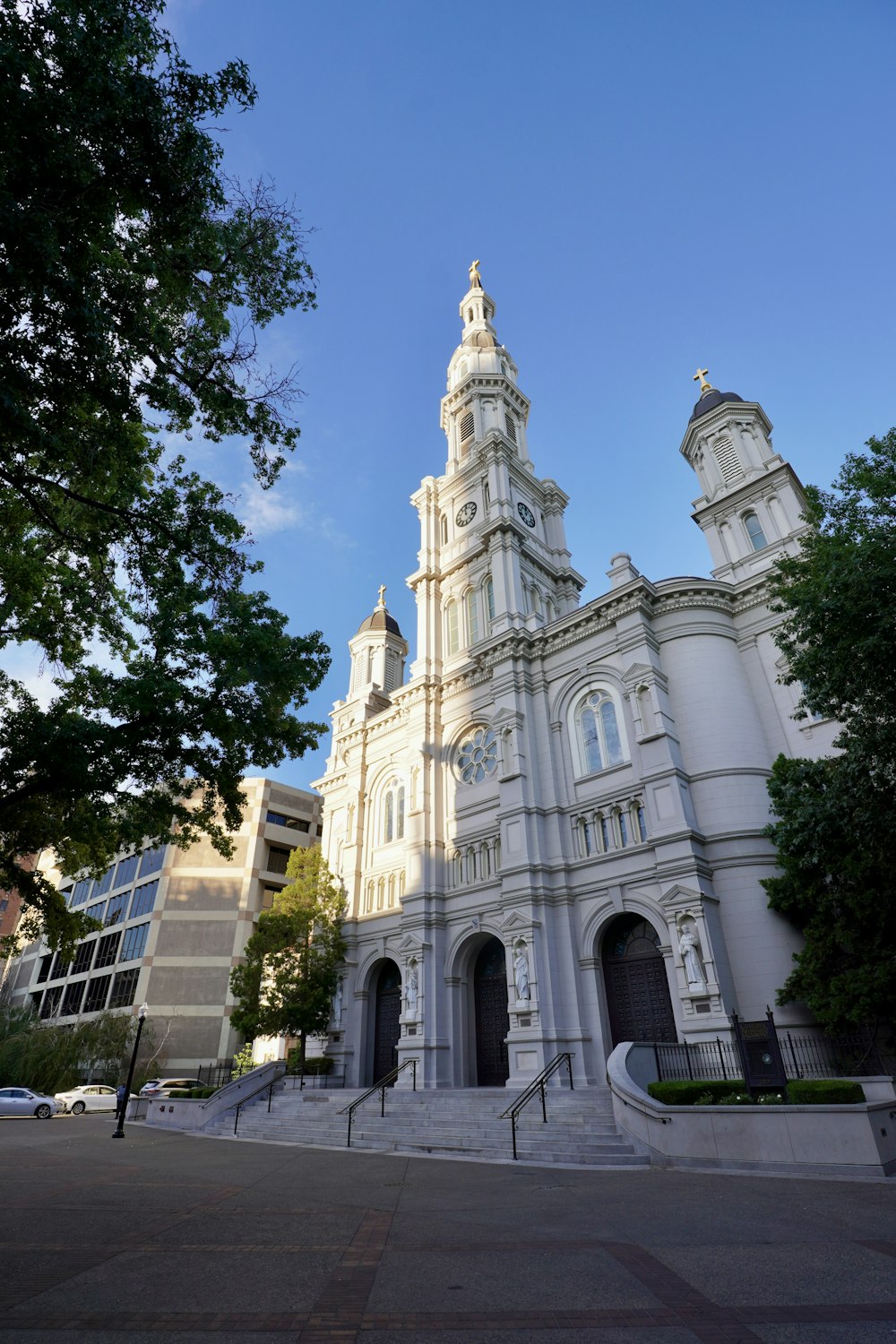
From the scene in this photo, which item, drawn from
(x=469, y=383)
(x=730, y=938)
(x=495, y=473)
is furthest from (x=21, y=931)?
(x=469, y=383)

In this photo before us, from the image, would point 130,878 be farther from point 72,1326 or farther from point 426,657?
point 72,1326

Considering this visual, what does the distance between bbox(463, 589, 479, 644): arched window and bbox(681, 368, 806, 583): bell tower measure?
10837 mm

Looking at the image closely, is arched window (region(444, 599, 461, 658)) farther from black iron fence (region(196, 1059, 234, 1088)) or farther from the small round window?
black iron fence (region(196, 1059, 234, 1088))

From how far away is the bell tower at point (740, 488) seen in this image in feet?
92.1

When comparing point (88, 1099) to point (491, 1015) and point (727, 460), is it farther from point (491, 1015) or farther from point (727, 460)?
point (727, 460)

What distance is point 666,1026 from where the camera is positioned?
71.0 feet

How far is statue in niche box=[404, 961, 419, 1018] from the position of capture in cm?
2689

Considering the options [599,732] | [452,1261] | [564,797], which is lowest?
[452,1261]

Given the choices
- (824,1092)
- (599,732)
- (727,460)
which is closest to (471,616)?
(599,732)

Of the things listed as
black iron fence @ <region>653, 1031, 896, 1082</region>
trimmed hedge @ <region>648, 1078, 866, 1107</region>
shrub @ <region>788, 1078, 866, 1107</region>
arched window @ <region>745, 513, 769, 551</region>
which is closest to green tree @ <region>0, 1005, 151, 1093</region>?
black iron fence @ <region>653, 1031, 896, 1082</region>

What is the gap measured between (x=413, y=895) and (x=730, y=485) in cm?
2150

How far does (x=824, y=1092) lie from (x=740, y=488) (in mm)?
22836

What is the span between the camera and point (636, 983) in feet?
75.0

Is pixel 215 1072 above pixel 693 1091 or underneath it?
above
